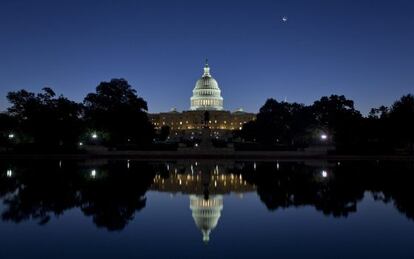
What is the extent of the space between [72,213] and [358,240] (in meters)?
7.25

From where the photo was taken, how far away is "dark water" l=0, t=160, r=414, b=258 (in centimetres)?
968

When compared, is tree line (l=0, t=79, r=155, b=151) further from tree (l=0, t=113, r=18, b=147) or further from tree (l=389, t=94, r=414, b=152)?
tree (l=389, t=94, r=414, b=152)

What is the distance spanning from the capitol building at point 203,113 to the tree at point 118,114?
232ft

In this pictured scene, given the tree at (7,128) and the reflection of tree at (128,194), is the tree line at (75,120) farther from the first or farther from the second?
the reflection of tree at (128,194)

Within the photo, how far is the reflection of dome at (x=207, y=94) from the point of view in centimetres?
14338

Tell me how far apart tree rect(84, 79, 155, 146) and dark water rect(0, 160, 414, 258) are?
38.7 meters

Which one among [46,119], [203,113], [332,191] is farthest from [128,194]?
[203,113]

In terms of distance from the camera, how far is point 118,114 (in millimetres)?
59969

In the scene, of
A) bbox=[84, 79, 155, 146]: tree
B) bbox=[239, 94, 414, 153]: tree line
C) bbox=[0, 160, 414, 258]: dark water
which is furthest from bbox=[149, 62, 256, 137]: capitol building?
bbox=[0, 160, 414, 258]: dark water

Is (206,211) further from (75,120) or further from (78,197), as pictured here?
(75,120)

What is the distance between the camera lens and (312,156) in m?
46.3

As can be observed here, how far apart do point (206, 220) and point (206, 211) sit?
146 cm

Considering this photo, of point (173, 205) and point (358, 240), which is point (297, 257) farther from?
point (173, 205)

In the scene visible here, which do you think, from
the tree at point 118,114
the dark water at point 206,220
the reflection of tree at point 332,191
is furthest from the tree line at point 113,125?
the dark water at point 206,220
